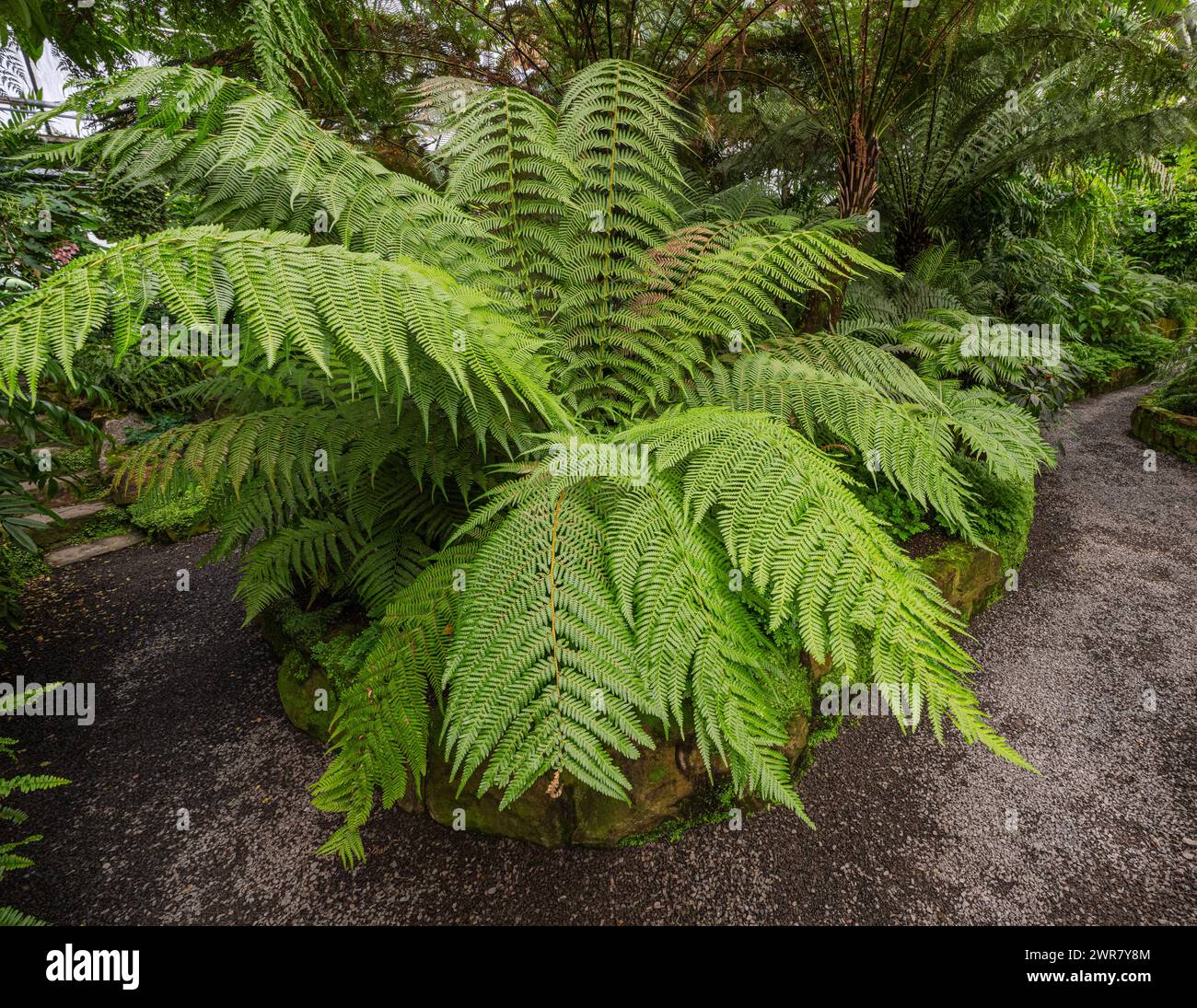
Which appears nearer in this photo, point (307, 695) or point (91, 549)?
point (307, 695)

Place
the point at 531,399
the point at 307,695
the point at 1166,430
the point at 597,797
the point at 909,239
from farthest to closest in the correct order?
the point at 909,239, the point at 1166,430, the point at 307,695, the point at 597,797, the point at 531,399

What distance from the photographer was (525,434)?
1.19m

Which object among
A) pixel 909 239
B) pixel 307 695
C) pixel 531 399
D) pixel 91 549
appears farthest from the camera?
pixel 909 239

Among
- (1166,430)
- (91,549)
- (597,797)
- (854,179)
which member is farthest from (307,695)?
(1166,430)

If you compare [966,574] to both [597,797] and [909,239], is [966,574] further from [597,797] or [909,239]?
[909,239]

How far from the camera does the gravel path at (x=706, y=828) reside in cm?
130

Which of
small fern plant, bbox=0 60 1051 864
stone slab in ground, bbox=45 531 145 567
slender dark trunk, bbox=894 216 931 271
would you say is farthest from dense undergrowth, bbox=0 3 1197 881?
slender dark trunk, bbox=894 216 931 271

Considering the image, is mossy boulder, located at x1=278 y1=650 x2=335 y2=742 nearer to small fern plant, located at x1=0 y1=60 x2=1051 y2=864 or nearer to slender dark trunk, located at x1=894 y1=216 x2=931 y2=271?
small fern plant, located at x1=0 y1=60 x2=1051 y2=864

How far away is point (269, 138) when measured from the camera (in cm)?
133

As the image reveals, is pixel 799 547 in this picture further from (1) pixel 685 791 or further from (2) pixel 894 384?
(2) pixel 894 384

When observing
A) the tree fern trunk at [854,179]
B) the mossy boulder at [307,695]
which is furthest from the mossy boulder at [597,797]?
the tree fern trunk at [854,179]

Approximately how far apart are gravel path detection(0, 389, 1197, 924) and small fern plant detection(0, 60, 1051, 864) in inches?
10.3

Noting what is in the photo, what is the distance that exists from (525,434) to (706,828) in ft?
3.72
